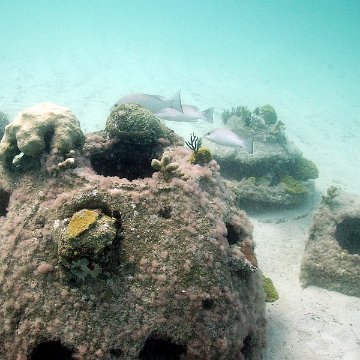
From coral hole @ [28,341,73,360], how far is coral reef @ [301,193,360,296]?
4.57 m

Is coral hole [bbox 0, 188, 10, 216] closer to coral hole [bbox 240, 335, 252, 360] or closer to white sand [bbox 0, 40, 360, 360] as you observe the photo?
coral hole [bbox 240, 335, 252, 360]

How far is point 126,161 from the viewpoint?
4797mm

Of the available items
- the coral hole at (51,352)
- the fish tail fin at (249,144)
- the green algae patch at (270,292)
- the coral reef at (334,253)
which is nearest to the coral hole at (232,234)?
the green algae patch at (270,292)

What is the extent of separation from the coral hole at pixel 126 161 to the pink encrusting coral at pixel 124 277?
0.92m

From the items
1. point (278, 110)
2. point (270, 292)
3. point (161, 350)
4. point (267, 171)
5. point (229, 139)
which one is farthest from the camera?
point (278, 110)

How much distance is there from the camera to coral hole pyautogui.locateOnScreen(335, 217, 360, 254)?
6.86 meters

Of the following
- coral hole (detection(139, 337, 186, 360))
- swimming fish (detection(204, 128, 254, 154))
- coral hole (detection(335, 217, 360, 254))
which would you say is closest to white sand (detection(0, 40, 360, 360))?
coral hole (detection(335, 217, 360, 254))

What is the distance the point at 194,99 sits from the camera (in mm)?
23844

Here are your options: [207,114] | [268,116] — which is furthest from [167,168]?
[268,116]

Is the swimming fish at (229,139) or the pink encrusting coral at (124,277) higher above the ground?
the pink encrusting coral at (124,277)

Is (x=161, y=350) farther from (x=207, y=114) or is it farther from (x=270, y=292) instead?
(x=207, y=114)

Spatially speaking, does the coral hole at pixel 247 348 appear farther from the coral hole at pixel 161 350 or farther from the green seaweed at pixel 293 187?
the green seaweed at pixel 293 187

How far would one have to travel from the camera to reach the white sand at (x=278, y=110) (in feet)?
16.4

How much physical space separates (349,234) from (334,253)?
112 cm
